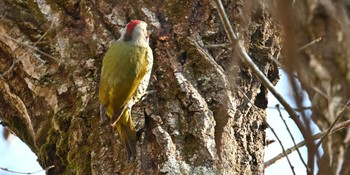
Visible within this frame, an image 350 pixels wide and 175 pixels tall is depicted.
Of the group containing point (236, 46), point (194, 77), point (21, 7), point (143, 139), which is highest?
point (21, 7)

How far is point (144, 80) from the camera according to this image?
10.3 ft

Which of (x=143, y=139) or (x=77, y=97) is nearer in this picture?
(x=143, y=139)

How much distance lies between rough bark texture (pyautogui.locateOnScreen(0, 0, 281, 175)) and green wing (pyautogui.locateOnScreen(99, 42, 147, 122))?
55 millimetres

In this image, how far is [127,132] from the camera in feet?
9.18

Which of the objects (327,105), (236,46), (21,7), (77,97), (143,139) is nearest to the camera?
(236,46)

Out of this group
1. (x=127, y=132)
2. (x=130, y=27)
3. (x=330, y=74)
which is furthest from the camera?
(x=330, y=74)

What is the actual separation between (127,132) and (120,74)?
672mm

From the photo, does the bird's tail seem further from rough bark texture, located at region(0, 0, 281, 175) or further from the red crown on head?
the red crown on head

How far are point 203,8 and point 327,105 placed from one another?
1.58 metres

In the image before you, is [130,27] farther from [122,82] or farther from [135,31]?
[122,82]

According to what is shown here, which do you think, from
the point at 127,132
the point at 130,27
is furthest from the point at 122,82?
the point at 127,132

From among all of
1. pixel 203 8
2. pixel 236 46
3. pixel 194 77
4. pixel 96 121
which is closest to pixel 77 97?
pixel 96 121

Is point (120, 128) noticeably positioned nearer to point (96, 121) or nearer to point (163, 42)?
point (96, 121)

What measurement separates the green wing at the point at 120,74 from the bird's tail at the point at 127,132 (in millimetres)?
40
